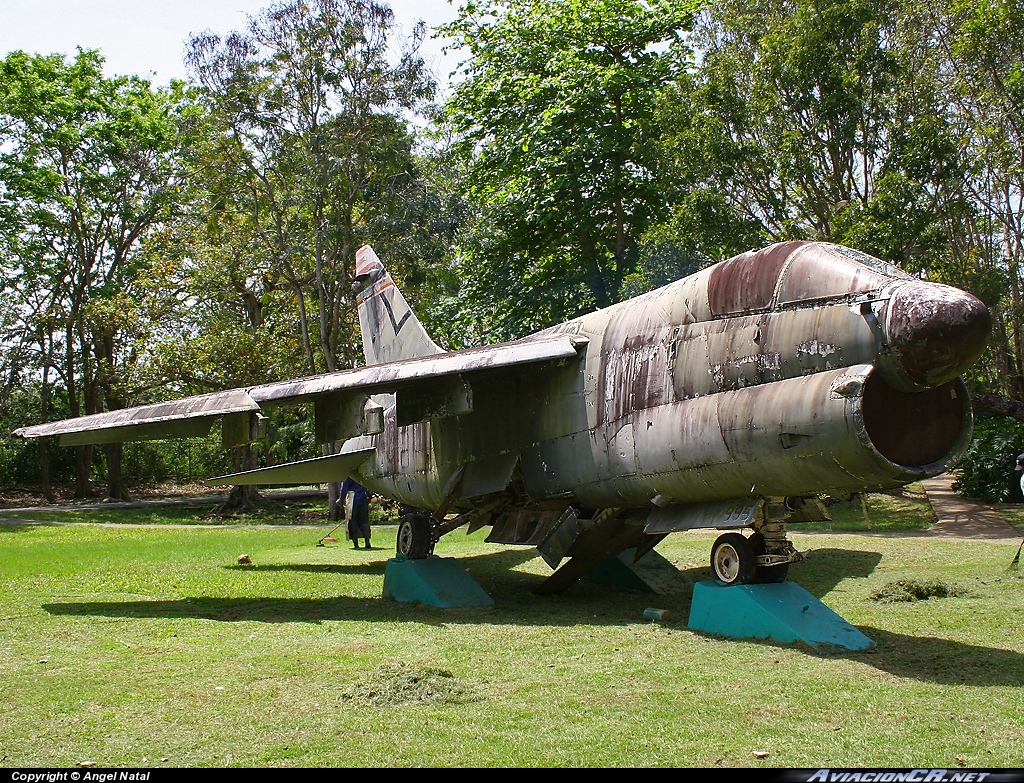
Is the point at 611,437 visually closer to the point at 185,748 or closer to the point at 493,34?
the point at 185,748

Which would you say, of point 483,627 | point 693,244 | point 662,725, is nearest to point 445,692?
point 662,725

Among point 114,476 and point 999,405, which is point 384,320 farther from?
point 114,476

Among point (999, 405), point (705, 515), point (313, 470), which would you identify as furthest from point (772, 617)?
point (999, 405)

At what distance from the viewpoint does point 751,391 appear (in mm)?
8891

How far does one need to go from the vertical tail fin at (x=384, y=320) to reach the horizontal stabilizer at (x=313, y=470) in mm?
1966

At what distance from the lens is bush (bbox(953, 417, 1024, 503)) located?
26078 mm

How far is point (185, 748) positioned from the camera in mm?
5660

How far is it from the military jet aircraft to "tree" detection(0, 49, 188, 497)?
84.1 feet

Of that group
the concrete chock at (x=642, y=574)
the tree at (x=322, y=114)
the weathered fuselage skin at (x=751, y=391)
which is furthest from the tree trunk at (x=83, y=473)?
the weathered fuselage skin at (x=751, y=391)

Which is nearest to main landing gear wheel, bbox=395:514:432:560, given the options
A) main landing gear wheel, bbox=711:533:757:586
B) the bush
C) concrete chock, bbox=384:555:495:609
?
concrete chock, bbox=384:555:495:609

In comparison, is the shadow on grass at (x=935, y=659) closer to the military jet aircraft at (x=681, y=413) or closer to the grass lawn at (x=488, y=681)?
the grass lawn at (x=488, y=681)

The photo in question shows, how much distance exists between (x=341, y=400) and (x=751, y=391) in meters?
6.10

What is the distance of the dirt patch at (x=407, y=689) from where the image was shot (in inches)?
269

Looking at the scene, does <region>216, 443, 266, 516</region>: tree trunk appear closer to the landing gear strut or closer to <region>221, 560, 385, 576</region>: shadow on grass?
<region>221, 560, 385, 576</region>: shadow on grass
